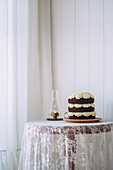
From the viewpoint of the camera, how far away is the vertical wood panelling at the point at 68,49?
217cm

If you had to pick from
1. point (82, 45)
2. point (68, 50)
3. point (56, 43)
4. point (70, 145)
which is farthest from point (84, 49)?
point (70, 145)

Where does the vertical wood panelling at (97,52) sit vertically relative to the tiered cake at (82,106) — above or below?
above

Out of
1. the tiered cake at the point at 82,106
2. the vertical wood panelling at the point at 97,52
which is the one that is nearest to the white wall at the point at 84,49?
the vertical wood panelling at the point at 97,52

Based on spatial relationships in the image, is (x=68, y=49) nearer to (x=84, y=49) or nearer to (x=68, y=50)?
(x=68, y=50)

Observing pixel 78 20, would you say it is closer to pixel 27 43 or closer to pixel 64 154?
pixel 27 43

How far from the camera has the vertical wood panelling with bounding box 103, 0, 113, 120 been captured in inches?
74.8

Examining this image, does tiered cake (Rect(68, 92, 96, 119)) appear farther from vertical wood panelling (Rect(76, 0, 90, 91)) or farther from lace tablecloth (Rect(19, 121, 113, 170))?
vertical wood panelling (Rect(76, 0, 90, 91))

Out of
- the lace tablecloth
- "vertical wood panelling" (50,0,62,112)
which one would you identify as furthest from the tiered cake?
"vertical wood panelling" (50,0,62,112)

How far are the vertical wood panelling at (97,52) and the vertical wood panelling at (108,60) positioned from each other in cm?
4

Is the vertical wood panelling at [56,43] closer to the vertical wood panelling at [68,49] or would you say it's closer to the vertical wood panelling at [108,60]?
the vertical wood panelling at [68,49]

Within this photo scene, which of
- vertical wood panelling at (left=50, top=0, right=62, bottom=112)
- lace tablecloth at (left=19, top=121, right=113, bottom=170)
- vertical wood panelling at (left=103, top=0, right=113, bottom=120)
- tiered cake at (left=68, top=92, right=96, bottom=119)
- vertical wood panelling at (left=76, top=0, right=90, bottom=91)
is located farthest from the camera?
vertical wood panelling at (left=50, top=0, right=62, bottom=112)

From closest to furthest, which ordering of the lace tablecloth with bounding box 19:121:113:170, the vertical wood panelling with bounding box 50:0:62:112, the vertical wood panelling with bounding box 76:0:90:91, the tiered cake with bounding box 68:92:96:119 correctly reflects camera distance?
1. the lace tablecloth with bounding box 19:121:113:170
2. the tiered cake with bounding box 68:92:96:119
3. the vertical wood panelling with bounding box 76:0:90:91
4. the vertical wood panelling with bounding box 50:0:62:112

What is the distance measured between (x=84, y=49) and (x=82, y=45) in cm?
4

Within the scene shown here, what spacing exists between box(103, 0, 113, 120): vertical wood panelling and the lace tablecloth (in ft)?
1.39
